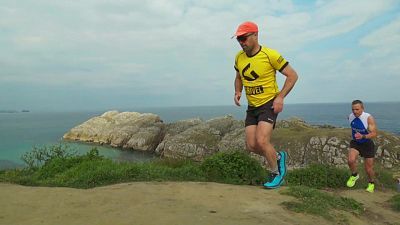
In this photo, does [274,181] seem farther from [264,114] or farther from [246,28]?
[246,28]

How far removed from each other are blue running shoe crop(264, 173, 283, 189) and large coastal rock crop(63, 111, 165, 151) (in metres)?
38.7

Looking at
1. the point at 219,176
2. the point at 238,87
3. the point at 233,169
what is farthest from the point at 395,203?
the point at 238,87

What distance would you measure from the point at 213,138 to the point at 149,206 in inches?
1285

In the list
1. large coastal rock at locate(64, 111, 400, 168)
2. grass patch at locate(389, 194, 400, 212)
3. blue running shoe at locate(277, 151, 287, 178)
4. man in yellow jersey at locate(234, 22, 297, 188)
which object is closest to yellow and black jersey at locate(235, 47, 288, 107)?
man in yellow jersey at locate(234, 22, 297, 188)

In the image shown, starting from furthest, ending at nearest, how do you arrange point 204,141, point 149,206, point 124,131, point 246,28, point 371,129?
point 124,131 → point 204,141 → point 371,129 → point 246,28 → point 149,206

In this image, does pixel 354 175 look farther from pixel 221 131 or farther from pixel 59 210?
pixel 221 131

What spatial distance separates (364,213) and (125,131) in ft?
150

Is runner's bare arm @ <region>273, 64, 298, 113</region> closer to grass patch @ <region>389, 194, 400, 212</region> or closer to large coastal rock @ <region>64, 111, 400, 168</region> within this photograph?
grass patch @ <region>389, 194, 400, 212</region>

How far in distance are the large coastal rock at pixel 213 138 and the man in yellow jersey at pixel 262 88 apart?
8.87 m

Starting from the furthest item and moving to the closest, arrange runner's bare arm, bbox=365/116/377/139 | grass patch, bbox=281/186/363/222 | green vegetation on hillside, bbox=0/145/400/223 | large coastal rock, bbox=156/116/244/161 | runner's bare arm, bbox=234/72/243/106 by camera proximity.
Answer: large coastal rock, bbox=156/116/244/161, runner's bare arm, bbox=365/116/377/139, runner's bare arm, bbox=234/72/243/106, green vegetation on hillside, bbox=0/145/400/223, grass patch, bbox=281/186/363/222

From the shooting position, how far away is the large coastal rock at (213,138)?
27.8 meters

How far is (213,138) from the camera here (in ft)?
123

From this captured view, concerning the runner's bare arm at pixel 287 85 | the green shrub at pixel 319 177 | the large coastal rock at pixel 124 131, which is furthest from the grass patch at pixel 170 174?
the large coastal rock at pixel 124 131

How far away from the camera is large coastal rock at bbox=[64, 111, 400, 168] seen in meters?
27.8
